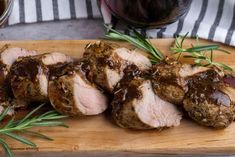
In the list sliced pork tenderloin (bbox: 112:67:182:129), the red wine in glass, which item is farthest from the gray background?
sliced pork tenderloin (bbox: 112:67:182:129)

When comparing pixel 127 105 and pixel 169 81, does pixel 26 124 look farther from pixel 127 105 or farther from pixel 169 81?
pixel 169 81

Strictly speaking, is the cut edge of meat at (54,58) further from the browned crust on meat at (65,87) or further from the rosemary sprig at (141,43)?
the rosemary sprig at (141,43)

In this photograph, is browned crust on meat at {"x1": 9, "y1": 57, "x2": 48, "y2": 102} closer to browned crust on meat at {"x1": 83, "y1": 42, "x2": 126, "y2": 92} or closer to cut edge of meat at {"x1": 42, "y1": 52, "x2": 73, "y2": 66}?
cut edge of meat at {"x1": 42, "y1": 52, "x2": 73, "y2": 66}

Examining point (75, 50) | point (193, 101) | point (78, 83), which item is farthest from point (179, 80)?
point (75, 50)

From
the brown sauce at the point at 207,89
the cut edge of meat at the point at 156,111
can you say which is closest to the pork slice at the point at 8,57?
the cut edge of meat at the point at 156,111

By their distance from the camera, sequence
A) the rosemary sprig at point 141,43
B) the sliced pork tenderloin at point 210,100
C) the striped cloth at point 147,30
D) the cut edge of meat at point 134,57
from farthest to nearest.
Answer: the striped cloth at point 147,30 → the rosemary sprig at point 141,43 → the cut edge of meat at point 134,57 → the sliced pork tenderloin at point 210,100

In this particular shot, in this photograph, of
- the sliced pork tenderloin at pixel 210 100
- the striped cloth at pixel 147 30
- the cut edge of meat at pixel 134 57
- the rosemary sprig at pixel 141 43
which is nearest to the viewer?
the sliced pork tenderloin at pixel 210 100
